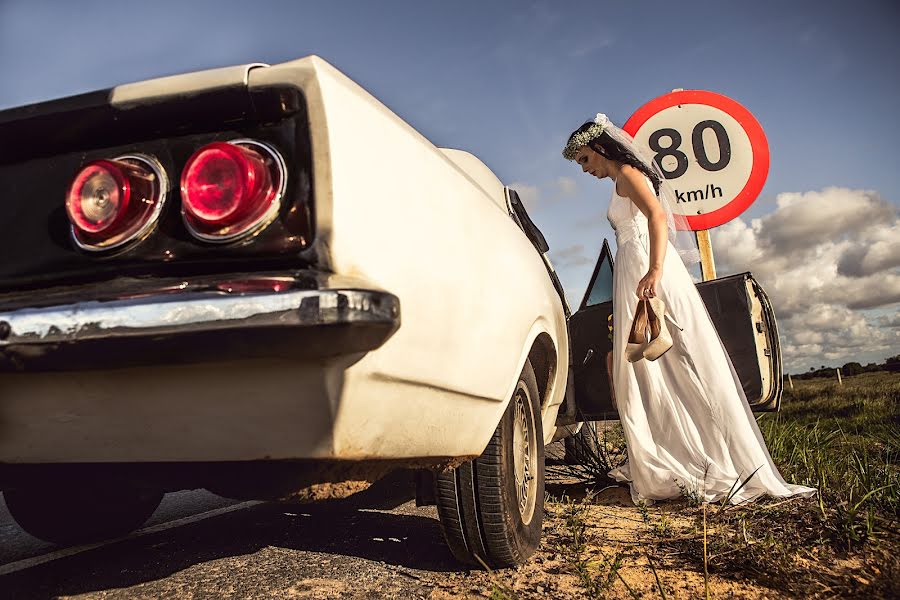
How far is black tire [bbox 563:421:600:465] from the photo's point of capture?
13.5 feet

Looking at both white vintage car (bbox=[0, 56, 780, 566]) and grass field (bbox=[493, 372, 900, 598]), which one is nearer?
white vintage car (bbox=[0, 56, 780, 566])

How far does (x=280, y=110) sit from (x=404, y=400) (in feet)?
2.10

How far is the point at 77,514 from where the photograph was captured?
267 centimetres

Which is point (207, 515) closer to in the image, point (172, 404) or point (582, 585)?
point (582, 585)

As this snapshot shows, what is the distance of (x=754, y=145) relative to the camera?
4.07m

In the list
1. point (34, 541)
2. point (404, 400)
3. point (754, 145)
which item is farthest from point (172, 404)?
point (754, 145)

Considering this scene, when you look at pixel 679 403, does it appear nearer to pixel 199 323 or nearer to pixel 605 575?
pixel 605 575

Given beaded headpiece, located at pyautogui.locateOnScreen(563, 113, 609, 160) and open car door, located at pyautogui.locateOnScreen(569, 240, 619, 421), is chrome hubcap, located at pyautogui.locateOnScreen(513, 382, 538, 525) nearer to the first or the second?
open car door, located at pyautogui.locateOnScreen(569, 240, 619, 421)

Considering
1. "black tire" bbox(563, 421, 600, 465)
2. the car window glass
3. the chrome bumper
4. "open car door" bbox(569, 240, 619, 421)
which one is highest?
the car window glass

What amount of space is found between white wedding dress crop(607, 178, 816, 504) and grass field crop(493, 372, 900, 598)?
0.58ft

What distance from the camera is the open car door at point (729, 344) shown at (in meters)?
3.53

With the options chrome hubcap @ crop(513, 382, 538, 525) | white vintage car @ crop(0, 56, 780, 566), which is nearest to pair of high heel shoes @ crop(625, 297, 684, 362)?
chrome hubcap @ crop(513, 382, 538, 525)

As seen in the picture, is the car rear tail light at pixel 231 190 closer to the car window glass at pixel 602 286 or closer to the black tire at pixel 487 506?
the black tire at pixel 487 506

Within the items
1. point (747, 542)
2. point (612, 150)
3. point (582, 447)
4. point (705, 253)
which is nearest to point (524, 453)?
point (747, 542)
